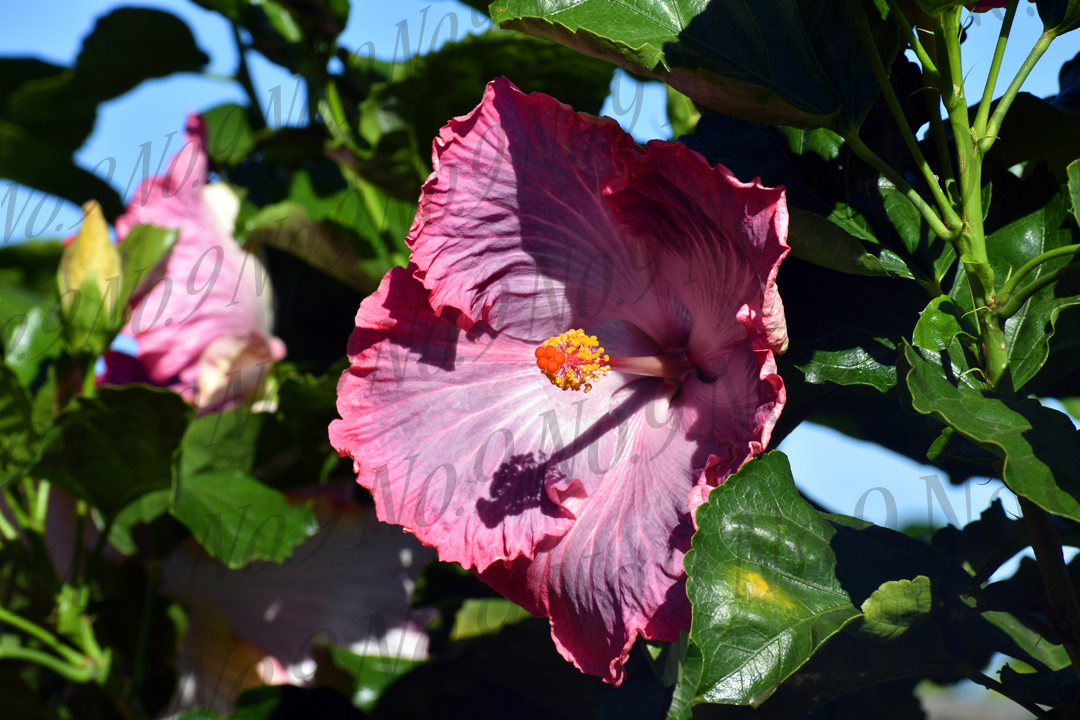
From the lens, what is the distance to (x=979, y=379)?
715 mm

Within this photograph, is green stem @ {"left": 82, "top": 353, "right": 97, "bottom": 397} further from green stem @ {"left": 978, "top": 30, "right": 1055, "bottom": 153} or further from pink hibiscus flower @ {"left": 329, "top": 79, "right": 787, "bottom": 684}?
green stem @ {"left": 978, "top": 30, "right": 1055, "bottom": 153}

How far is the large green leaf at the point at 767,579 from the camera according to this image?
0.61m

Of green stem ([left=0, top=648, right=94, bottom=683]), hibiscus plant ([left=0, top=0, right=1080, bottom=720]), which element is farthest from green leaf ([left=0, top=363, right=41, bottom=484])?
green stem ([left=0, top=648, right=94, bottom=683])

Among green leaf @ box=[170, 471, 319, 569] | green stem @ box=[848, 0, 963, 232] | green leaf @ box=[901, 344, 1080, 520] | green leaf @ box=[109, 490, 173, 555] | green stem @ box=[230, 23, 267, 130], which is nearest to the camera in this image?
green leaf @ box=[901, 344, 1080, 520]

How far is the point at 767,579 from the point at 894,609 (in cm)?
10

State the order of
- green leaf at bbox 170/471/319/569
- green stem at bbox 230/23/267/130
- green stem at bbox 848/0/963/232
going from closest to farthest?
green stem at bbox 848/0/963/232
green leaf at bbox 170/471/319/569
green stem at bbox 230/23/267/130

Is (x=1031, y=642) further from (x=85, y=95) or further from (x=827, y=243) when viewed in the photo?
(x=85, y=95)

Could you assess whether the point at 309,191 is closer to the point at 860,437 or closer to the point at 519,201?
the point at 519,201

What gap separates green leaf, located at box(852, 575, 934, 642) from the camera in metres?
0.64

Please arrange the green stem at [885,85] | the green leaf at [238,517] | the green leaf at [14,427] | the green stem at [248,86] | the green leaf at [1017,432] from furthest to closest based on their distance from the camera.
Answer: the green stem at [248,86] → the green leaf at [14,427] → the green leaf at [238,517] → the green stem at [885,85] → the green leaf at [1017,432]

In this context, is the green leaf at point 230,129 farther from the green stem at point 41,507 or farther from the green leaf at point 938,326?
the green leaf at point 938,326

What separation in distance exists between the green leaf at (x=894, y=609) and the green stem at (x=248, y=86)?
136 cm

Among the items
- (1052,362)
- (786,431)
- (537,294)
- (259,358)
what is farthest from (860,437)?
(259,358)

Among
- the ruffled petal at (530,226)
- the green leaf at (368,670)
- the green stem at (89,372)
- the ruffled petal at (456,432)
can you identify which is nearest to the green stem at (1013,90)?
the ruffled petal at (530,226)
